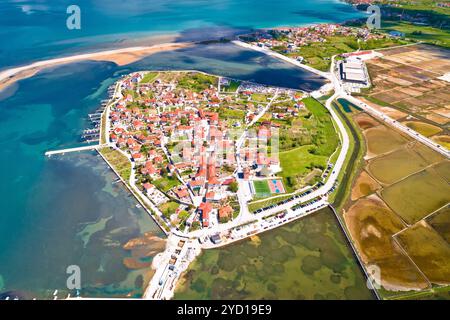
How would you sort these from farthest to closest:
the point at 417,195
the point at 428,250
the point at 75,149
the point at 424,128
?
the point at 424,128 → the point at 75,149 → the point at 417,195 → the point at 428,250

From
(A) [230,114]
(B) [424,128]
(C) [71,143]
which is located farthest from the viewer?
(A) [230,114]

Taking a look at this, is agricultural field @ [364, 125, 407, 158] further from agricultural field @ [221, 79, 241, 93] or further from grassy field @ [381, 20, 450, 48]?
grassy field @ [381, 20, 450, 48]

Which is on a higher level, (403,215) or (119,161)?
(119,161)

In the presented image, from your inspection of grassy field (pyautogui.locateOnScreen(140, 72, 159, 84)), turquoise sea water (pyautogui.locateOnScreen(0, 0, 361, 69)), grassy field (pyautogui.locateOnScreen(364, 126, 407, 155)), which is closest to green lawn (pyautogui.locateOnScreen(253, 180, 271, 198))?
grassy field (pyautogui.locateOnScreen(364, 126, 407, 155))

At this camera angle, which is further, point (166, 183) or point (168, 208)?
point (166, 183)

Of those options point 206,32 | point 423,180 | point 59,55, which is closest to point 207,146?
point 423,180

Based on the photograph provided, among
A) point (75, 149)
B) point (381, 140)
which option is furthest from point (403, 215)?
point (75, 149)

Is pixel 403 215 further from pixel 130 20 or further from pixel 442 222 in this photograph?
pixel 130 20
